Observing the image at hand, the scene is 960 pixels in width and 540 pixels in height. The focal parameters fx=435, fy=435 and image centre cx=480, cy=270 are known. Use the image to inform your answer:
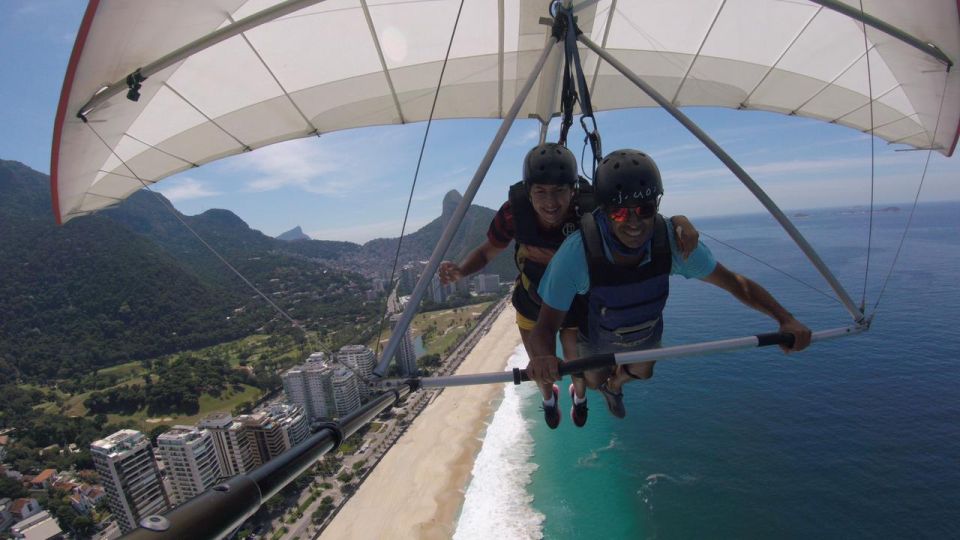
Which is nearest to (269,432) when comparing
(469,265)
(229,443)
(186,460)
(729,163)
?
(229,443)

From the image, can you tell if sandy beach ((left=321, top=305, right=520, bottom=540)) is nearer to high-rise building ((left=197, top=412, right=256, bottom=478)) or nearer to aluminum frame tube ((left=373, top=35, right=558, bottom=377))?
high-rise building ((left=197, top=412, right=256, bottom=478))

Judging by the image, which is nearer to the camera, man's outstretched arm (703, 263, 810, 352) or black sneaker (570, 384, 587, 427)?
man's outstretched arm (703, 263, 810, 352)

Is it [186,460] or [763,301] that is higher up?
[763,301]

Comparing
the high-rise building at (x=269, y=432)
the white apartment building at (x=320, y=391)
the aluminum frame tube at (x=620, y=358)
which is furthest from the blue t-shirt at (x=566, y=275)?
the white apartment building at (x=320, y=391)

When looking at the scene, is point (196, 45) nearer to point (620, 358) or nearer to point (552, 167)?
point (552, 167)

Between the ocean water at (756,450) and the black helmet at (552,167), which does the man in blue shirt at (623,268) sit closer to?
the black helmet at (552,167)

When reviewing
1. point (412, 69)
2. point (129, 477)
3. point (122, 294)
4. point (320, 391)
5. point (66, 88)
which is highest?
point (122, 294)

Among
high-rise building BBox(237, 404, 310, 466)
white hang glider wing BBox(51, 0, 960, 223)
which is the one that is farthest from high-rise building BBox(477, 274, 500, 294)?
white hang glider wing BBox(51, 0, 960, 223)
